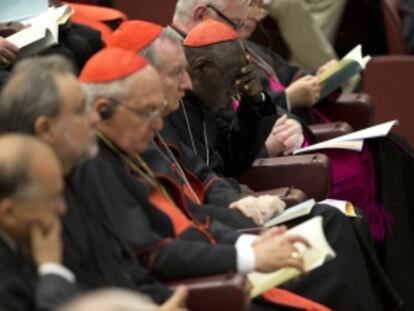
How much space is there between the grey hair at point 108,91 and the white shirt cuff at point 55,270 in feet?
1.90

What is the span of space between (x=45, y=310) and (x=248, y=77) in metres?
1.74

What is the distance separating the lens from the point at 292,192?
3602 mm

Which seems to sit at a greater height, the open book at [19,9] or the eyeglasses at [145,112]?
the eyeglasses at [145,112]

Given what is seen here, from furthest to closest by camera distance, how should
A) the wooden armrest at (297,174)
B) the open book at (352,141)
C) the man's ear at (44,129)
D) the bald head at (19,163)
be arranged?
the open book at (352,141), the wooden armrest at (297,174), the man's ear at (44,129), the bald head at (19,163)

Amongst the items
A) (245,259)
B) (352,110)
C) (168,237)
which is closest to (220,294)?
(245,259)

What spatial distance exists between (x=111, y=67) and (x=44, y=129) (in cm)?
43

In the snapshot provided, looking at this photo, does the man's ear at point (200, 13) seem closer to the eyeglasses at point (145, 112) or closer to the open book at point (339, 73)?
the open book at point (339, 73)

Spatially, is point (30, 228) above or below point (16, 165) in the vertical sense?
below

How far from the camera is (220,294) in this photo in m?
2.71

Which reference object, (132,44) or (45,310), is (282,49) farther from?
(45,310)

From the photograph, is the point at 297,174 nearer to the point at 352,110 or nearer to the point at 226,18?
the point at 226,18

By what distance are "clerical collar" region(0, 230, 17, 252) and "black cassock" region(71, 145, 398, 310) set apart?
359 mm

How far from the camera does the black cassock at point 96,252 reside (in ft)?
8.36

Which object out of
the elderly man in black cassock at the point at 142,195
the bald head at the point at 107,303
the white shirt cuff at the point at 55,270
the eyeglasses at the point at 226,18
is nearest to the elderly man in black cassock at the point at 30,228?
the white shirt cuff at the point at 55,270
